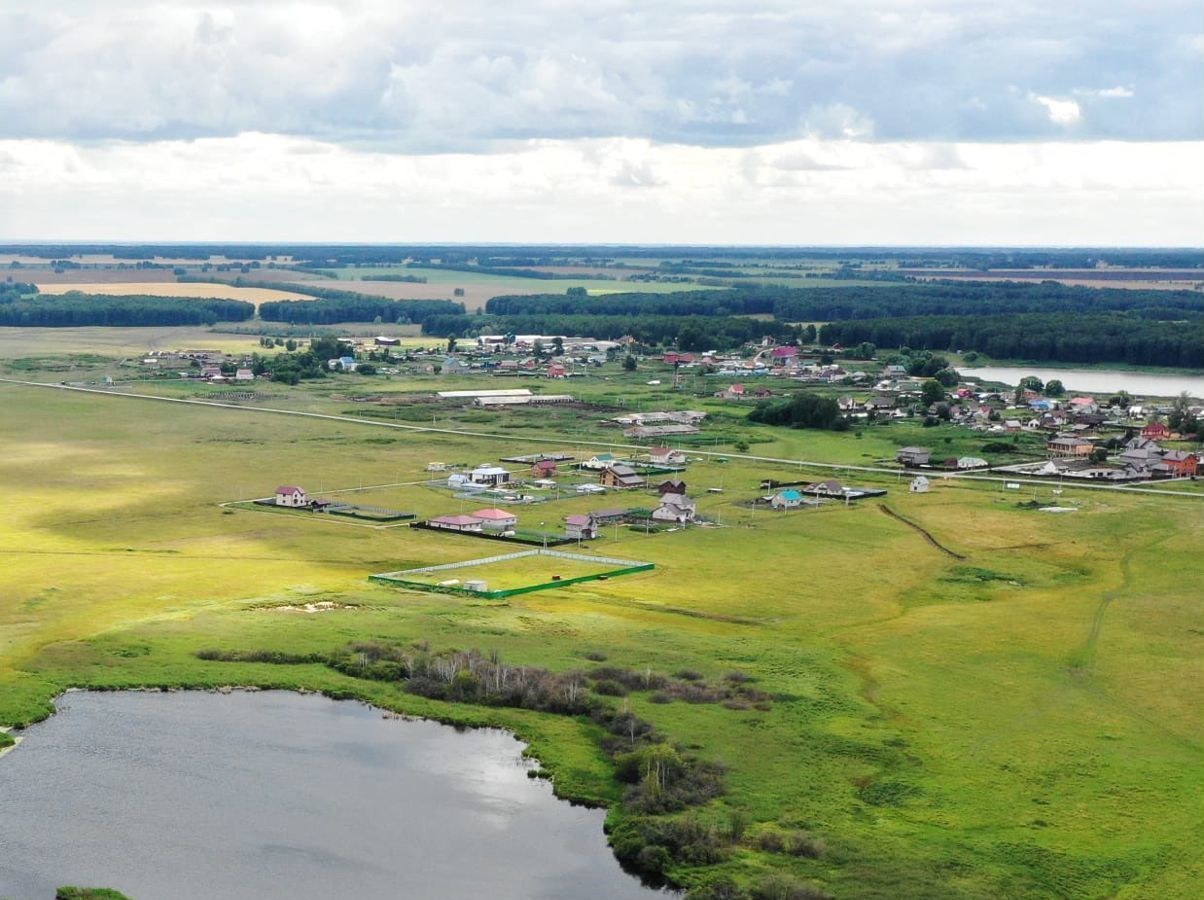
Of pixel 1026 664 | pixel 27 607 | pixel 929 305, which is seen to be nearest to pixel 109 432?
pixel 27 607

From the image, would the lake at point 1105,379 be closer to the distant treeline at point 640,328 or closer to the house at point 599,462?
the distant treeline at point 640,328

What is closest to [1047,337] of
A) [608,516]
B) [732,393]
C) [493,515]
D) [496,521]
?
[732,393]

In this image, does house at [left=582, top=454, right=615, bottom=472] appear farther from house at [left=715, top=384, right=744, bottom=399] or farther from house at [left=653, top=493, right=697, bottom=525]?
→ house at [left=715, top=384, right=744, bottom=399]

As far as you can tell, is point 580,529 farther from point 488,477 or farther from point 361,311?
point 361,311

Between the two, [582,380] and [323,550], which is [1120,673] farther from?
[582,380]

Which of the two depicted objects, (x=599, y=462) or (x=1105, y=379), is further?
(x=1105, y=379)

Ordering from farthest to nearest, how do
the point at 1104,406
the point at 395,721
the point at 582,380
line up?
the point at 582,380 < the point at 1104,406 < the point at 395,721

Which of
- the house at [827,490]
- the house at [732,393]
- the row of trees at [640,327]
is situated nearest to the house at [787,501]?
the house at [827,490]
